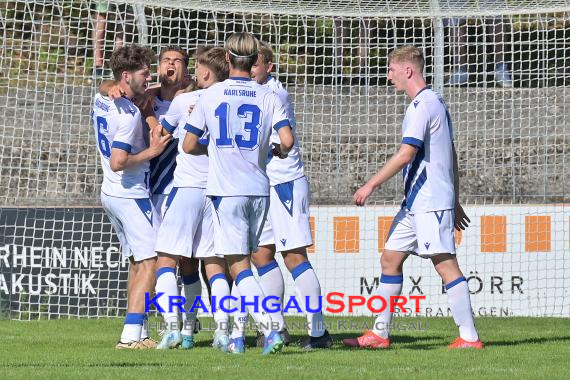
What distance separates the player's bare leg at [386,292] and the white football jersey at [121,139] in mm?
1820

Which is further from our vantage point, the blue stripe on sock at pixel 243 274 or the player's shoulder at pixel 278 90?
the player's shoulder at pixel 278 90

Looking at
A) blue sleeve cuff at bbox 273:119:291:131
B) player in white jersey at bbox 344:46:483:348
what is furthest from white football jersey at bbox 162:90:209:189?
player in white jersey at bbox 344:46:483:348

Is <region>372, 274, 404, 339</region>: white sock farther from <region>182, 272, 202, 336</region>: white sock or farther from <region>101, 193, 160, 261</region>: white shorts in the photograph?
<region>101, 193, 160, 261</region>: white shorts

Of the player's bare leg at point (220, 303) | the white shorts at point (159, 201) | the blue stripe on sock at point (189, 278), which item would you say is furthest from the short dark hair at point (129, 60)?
the blue stripe on sock at point (189, 278)

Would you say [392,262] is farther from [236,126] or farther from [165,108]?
[165,108]

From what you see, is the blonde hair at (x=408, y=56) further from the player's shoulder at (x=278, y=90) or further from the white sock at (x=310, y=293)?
the white sock at (x=310, y=293)

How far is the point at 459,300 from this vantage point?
27.2 feet

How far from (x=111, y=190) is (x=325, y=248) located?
13.5ft

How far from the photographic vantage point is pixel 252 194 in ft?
25.1

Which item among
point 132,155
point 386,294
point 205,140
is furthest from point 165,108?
point 386,294

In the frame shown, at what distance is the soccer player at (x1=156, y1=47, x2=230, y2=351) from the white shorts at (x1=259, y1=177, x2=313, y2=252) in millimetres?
471

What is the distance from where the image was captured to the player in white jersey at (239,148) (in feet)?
25.0

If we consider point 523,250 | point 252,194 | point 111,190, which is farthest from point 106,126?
point 523,250

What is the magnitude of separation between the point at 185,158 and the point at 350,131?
208 inches
